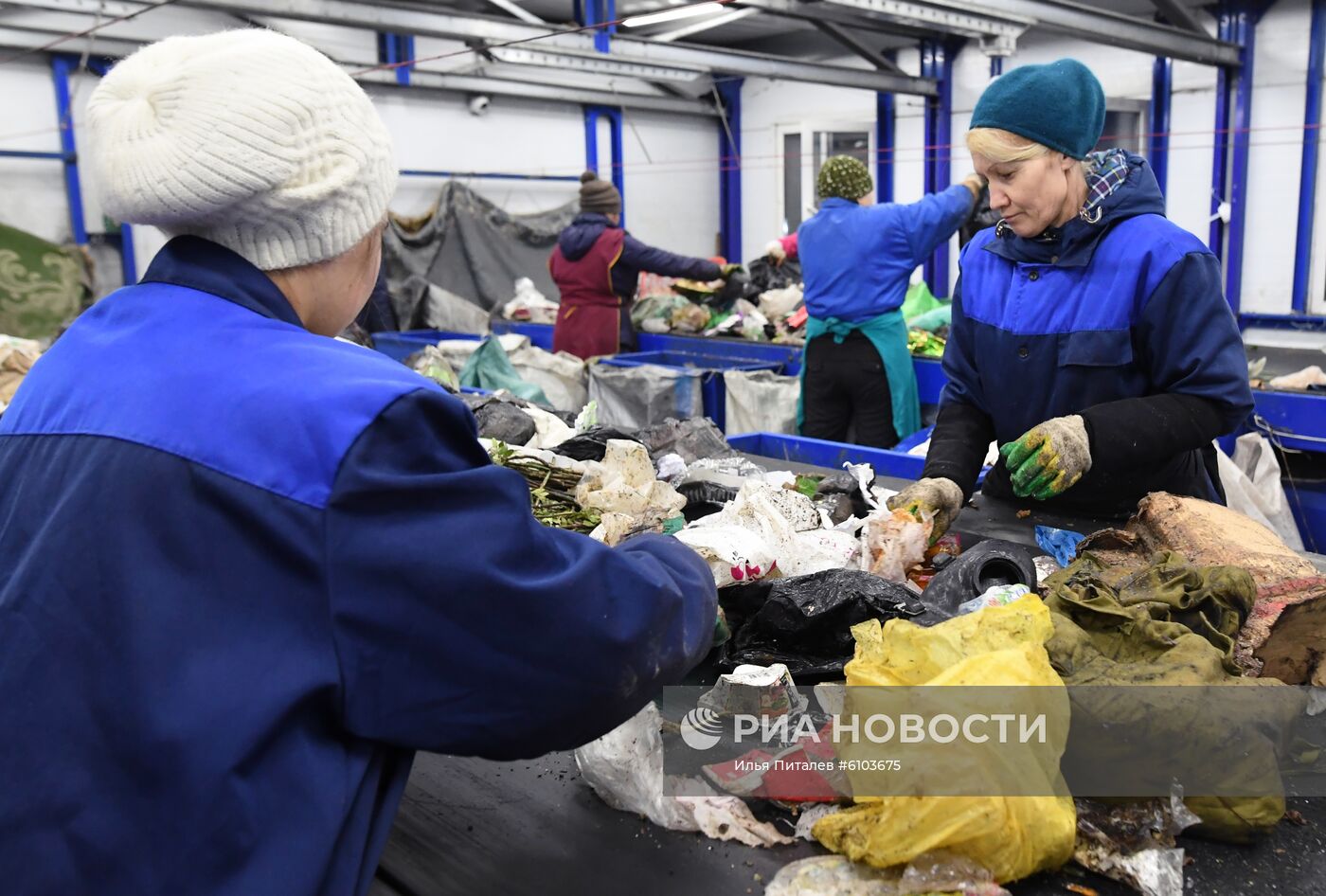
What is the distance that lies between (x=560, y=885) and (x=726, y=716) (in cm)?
35

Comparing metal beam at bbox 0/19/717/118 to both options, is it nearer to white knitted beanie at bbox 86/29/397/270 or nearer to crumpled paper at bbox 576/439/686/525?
crumpled paper at bbox 576/439/686/525

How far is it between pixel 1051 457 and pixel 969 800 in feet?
3.26

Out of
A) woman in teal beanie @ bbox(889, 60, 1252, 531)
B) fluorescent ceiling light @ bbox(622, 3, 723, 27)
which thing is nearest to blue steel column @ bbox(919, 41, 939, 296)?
fluorescent ceiling light @ bbox(622, 3, 723, 27)

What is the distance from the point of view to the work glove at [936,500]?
2.05 m

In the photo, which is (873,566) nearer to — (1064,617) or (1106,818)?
(1064,617)

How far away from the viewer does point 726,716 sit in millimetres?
1395

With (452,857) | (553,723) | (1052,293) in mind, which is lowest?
(452,857)

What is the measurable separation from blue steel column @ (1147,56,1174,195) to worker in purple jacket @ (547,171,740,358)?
3.53 metres

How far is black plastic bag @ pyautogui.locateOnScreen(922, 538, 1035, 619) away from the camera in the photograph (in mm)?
1621

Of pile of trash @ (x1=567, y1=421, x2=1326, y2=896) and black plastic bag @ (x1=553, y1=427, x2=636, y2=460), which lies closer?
pile of trash @ (x1=567, y1=421, x2=1326, y2=896)

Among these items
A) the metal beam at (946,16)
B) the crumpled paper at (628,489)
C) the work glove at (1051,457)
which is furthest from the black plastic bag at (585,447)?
the metal beam at (946,16)

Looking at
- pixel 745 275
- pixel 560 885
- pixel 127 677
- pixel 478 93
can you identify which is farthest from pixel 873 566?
pixel 478 93

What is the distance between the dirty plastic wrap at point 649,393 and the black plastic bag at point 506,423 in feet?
7.70

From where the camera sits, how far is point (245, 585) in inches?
34.0
